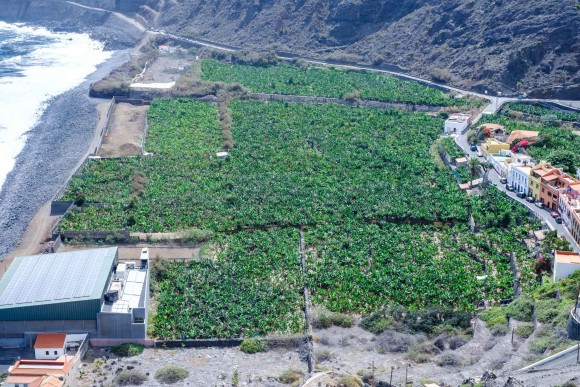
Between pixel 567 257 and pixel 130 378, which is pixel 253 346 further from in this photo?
pixel 567 257

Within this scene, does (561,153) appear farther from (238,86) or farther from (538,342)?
(238,86)

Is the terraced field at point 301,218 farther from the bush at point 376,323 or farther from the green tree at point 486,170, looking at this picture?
the green tree at point 486,170

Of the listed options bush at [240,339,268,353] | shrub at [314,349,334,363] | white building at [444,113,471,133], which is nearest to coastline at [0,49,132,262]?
bush at [240,339,268,353]

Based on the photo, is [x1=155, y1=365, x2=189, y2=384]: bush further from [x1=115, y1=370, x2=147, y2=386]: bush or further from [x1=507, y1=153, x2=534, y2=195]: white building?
[x1=507, y1=153, x2=534, y2=195]: white building

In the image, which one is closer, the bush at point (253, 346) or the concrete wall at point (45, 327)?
the concrete wall at point (45, 327)

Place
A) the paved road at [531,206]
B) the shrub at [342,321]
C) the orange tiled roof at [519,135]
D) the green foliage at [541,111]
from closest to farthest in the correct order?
1. the shrub at [342,321]
2. the paved road at [531,206]
3. the orange tiled roof at [519,135]
4. the green foliage at [541,111]

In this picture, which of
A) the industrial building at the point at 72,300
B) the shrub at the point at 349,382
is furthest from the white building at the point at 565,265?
the industrial building at the point at 72,300
